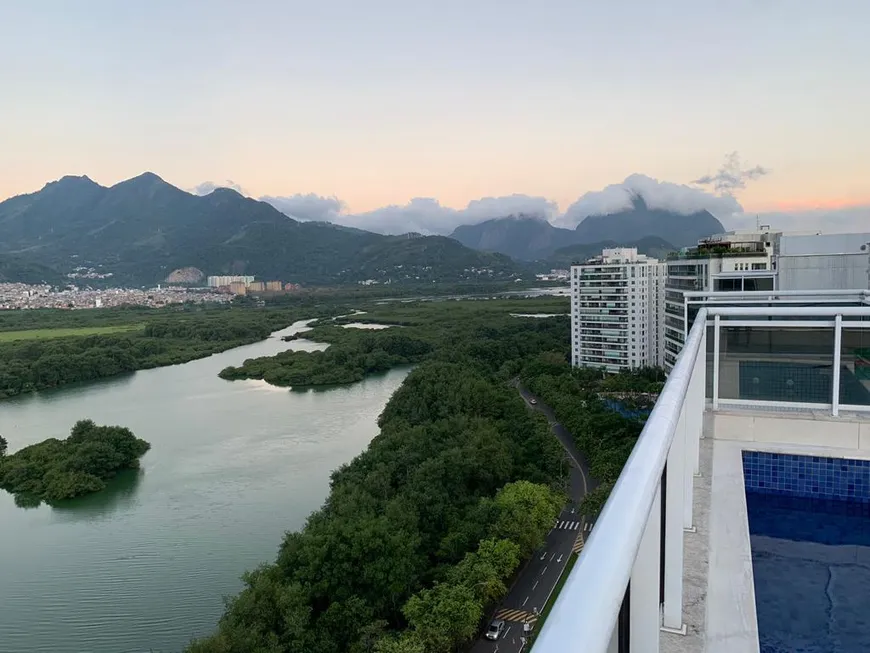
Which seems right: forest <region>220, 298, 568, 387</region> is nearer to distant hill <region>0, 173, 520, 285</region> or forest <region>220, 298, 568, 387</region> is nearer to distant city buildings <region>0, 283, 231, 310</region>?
distant city buildings <region>0, 283, 231, 310</region>

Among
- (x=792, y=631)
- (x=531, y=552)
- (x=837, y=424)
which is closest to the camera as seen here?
(x=792, y=631)

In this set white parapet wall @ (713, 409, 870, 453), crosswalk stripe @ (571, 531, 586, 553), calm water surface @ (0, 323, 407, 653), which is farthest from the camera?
crosswalk stripe @ (571, 531, 586, 553)

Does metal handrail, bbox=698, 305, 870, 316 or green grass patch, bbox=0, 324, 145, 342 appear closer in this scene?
metal handrail, bbox=698, 305, 870, 316

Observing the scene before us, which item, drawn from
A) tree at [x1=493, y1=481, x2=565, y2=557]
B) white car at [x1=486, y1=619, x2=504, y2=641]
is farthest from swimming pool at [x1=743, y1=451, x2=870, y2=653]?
tree at [x1=493, y1=481, x2=565, y2=557]

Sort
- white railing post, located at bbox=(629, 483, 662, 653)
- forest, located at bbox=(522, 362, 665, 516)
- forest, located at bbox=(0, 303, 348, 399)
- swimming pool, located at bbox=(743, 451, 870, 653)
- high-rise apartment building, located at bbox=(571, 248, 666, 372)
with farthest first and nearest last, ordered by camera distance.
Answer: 1. forest, located at bbox=(0, 303, 348, 399)
2. high-rise apartment building, located at bbox=(571, 248, 666, 372)
3. forest, located at bbox=(522, 362, 665, 516)
4. swimming pool, located at bbox=(743, 451, 870, 653)
5. white railing post, located at bbox=(629, 483, 662, 653)

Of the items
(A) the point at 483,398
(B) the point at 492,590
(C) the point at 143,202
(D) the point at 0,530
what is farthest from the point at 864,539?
→ (C) the point at 143,202

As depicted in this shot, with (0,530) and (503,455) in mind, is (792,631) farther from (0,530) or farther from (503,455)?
(0,530)

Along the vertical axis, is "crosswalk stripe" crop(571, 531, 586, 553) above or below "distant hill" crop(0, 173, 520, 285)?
below
